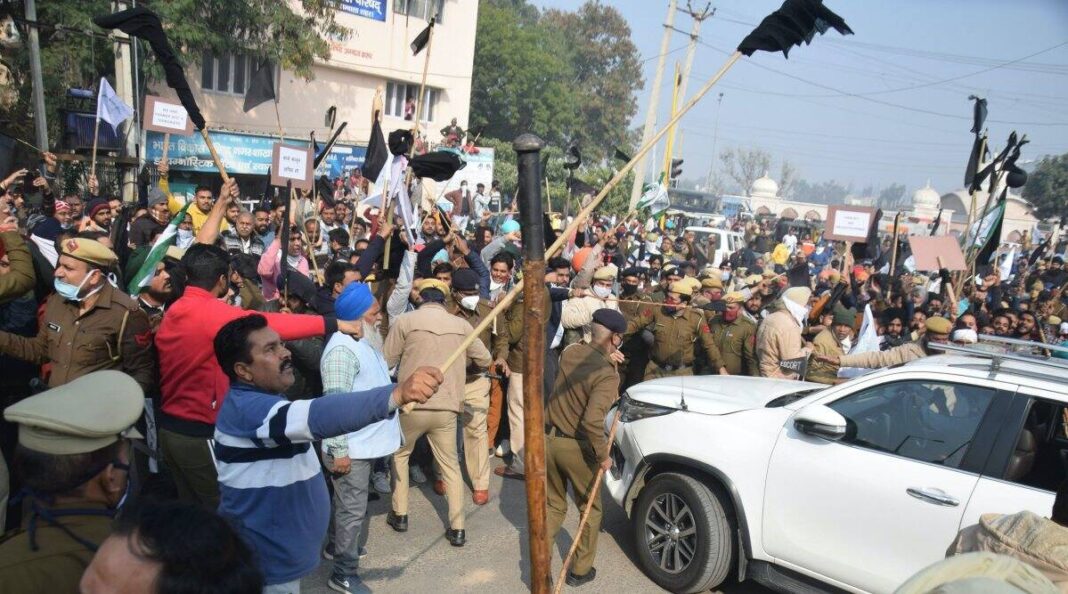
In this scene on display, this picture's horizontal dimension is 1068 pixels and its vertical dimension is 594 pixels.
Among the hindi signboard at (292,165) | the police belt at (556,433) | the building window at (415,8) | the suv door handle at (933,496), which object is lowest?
the police belt at (556,433)

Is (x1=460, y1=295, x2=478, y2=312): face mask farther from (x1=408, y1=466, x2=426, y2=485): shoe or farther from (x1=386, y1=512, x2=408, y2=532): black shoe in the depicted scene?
(x1=386, y1=512, x2=408, y2=532): black shoe

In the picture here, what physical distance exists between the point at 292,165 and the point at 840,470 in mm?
6638

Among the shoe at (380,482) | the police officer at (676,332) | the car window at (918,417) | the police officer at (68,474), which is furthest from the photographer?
the police officer at (676,332)

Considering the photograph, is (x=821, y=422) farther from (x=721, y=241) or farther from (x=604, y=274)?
(x=721, y=241)

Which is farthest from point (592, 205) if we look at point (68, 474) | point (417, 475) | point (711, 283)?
point (711, 283)

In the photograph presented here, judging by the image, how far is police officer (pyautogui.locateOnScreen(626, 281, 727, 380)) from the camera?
305 inches

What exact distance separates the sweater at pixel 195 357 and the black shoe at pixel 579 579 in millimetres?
2509

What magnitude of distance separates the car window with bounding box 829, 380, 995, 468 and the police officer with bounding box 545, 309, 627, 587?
1423mm

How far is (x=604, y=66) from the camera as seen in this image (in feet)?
216

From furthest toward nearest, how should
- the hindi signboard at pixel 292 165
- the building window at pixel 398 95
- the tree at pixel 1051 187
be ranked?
1. the tree at pixel 1051 187
2. the building window at pixel 398 95
3. the hindi signboard at pixel 292 165

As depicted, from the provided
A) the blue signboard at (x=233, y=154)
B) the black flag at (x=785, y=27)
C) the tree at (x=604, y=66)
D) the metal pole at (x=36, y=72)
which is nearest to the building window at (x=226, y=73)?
the blue signboard at (x=233, y=154)

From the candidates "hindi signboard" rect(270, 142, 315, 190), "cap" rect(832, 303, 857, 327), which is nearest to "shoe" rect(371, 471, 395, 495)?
"hindi signboard" rect(270, 142, 315, 190)

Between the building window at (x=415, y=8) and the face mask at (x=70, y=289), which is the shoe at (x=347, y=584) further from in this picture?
the building window at (x=415, y=8)

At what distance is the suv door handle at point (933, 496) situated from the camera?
419 centimetres
